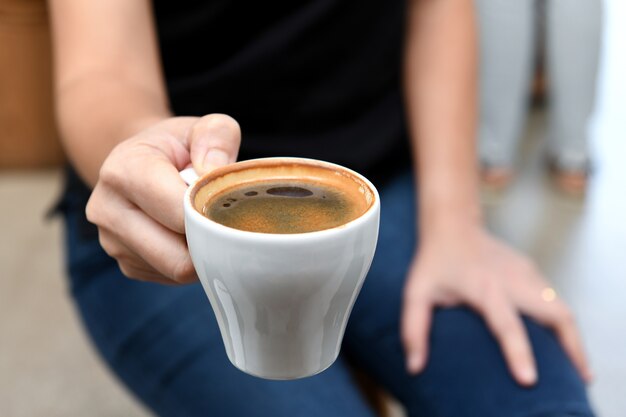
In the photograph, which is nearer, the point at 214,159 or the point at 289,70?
the point at 214,159

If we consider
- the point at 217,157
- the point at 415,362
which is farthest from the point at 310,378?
the point at 217,157

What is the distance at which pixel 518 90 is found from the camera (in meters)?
2.17

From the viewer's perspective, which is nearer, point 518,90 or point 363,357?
point 363,357

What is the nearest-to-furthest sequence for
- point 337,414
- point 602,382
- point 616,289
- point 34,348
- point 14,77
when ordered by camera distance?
point 337,414 → point 14,77 → point 602,382 → point 34,348 → point 616,289

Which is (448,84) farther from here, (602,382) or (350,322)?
(602,382)

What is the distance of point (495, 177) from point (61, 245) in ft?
4.00

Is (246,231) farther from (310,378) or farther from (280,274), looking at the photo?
(310,378)

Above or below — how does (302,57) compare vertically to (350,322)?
above

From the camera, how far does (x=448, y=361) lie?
0.80 m

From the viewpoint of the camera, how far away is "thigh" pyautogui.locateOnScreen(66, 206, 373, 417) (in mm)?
739

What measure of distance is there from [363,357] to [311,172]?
393 mm

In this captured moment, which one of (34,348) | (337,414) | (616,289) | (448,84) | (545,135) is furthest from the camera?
(545,135)

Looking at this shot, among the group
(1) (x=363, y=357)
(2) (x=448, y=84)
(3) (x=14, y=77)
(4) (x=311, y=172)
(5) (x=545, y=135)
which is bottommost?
(5) (x=545, y=135)

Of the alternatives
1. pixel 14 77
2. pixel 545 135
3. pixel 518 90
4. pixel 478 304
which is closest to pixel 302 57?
pixel 478 304
